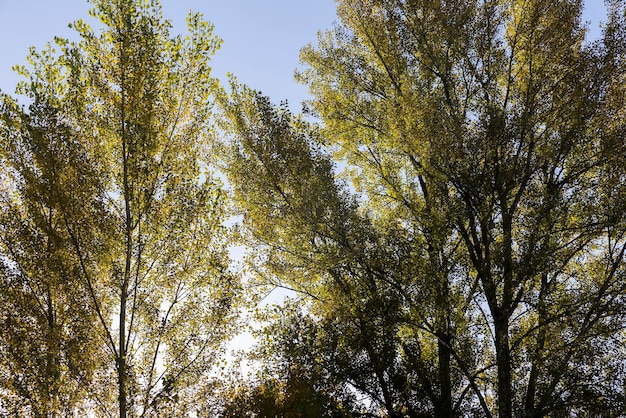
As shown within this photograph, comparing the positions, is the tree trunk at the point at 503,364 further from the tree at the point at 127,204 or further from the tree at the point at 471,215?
the tree at the point at 127,204

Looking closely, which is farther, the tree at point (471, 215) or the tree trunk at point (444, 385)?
the tree trunk at point (444, 385)

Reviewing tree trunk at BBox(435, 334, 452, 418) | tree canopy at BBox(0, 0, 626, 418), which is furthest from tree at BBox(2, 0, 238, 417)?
tree trunk at BBox(435, 334, 452, 418)

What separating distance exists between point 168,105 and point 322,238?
11.1ft

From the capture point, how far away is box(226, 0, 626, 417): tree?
9.00 m

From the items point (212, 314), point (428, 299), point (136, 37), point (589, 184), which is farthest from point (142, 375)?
point (589, 184)

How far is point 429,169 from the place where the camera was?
9859mm

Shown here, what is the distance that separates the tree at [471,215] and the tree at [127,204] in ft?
5.90

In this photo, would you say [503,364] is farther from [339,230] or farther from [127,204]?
[127,204]

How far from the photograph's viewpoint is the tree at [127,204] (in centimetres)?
846

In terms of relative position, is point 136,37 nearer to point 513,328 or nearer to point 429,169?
point 429,169

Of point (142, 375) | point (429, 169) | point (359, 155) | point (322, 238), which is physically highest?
point (359, 155)

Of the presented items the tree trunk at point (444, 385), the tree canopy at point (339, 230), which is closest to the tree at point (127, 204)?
the tree canopy at point (339, 230)

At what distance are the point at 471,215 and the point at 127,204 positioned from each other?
5.46 meters

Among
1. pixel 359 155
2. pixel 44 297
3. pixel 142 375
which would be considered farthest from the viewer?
pixel 359 155
